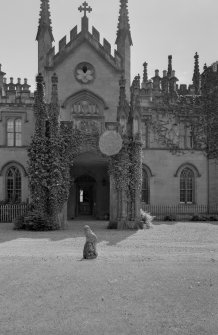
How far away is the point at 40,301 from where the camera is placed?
777cm

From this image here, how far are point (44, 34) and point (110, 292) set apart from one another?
27991 mm

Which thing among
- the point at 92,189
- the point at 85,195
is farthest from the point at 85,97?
the point at 85,195

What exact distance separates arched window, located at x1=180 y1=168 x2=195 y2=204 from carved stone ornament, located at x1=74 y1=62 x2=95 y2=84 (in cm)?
1015

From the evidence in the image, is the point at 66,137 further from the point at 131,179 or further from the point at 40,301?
the point at 40,301

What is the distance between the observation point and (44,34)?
1294 inches

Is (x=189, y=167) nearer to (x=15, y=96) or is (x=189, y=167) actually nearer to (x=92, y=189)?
(x=92, y=189)

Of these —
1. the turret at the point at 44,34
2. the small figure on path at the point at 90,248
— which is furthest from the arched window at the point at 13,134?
the small figure on path at the point at 90,248

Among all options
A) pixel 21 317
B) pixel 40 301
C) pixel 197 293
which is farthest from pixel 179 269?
pixel 21 317

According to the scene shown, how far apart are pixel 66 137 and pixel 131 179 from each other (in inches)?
156

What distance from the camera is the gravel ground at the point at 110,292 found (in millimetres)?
6676

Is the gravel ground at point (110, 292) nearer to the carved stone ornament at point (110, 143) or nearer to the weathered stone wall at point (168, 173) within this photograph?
the carved stone ornament at point (110, 143)

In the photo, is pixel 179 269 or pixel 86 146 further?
pixel 86 146

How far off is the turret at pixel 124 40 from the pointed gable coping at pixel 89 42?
81 cm

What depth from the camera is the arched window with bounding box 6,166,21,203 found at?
33.3 meters
